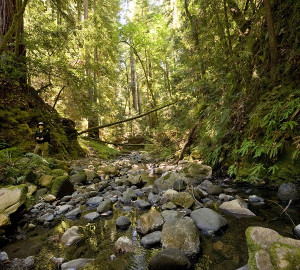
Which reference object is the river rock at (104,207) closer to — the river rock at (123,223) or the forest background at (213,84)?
the river rock at (123,223)

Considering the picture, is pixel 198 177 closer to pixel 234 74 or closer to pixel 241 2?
pixel 234 74

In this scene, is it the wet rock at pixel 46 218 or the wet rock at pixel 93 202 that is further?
the wet rock at pixel 93 202

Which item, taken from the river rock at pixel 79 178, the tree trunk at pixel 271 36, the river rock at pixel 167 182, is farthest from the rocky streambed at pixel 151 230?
the tree trunk at pixel 271 36

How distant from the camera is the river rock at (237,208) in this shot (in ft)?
9.89

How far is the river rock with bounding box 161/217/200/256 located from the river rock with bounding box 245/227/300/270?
2.25ft

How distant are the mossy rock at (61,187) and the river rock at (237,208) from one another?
3.49m

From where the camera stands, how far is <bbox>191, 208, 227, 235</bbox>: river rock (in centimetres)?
258

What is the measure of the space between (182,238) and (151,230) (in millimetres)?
591

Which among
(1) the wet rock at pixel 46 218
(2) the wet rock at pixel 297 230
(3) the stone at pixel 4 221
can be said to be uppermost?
(3) the stone at pixel 4 221

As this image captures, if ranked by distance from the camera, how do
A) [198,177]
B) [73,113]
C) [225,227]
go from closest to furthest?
[225,227]
[198,177]
[73,113]

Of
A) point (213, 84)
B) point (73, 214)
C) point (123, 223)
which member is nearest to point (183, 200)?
point (123, 223)

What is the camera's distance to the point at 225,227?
8.65ft

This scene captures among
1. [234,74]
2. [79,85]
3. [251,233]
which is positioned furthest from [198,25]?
[251,233]

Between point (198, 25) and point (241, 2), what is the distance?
1519mm
